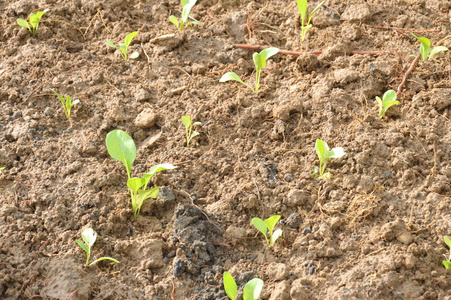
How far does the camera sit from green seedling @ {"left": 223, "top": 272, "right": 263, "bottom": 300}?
76.3 inches

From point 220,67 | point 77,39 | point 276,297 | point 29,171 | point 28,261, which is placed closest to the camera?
point 276,297

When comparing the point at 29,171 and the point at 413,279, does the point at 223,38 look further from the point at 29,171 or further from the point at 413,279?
the point at 413,279

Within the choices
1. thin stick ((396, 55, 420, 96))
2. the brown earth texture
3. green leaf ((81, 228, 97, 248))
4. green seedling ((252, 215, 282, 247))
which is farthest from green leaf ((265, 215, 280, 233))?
thin stick ((396, 55, 420, 96))

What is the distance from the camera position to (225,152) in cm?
258

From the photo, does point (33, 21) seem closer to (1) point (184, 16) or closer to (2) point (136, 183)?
(1) point (184, 16)

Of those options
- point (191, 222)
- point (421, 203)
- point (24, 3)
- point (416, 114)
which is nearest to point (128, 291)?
point (191, 222)

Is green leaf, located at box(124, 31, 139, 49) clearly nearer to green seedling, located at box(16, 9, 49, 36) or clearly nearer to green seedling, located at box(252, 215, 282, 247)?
green seedling, located at box(16, 9, 49, 36)

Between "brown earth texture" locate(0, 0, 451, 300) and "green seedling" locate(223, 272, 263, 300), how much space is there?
10 cm

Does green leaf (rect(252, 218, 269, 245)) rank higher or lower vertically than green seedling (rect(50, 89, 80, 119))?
lower

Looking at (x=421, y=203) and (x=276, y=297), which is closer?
(x=276, y=297)

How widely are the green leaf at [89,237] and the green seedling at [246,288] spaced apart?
0.64 m

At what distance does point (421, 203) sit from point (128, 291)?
143 centimetres

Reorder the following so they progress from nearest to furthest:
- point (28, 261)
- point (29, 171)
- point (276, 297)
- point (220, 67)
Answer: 1. point (276, 297)
2. point (28, 261)
3. point (29, 171)
4. point (220, 67)

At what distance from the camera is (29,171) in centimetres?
252
